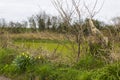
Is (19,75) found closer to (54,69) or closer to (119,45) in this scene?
(54,69)

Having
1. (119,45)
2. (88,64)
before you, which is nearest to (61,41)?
(88,64)

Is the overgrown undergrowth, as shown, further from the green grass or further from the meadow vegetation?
the green grass

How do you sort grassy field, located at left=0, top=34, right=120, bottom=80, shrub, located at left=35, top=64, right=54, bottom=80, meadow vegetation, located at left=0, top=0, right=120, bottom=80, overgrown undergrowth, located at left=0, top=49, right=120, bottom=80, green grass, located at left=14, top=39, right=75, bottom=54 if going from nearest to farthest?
overgrown undergrowth, located at left=0, top=49, right=120, bottom=80 → grassy field, located at left=0, top=34, right=120, bottom=80 → meadow vegetation, located at left=0, top=0, right=120, bottom=80 → shrub, located at left=35, top=64, right=54, bottom=80 → green grass, located at left=14, top=39, right=75, bottom=54

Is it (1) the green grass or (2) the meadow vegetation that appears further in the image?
(1) the green grass

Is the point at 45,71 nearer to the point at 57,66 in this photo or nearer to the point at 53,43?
the point at 57,66

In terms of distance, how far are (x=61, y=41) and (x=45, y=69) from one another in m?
2.62

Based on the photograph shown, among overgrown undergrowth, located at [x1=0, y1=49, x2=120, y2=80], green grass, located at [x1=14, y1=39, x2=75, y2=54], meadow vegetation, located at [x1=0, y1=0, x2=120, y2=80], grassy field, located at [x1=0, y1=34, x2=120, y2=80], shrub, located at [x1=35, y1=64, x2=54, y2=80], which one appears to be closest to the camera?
overgrown undergrowth, located at [x1=0, y1=49, x2=120, y2=80]

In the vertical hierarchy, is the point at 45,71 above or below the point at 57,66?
below

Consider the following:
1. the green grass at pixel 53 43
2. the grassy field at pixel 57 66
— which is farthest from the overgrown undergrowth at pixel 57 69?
the green grass at pixel 53 43

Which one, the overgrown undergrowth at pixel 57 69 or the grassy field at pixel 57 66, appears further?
A: the grassy field at pixel 57 66

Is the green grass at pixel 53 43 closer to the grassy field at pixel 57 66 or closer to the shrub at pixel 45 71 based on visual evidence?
the grassy field at pixel 57 66

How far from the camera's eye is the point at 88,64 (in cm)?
1323

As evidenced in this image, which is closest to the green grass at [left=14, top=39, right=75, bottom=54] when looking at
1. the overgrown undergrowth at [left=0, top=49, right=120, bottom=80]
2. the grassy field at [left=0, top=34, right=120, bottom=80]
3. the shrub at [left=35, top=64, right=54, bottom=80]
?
the grassy field at [left=0, top=34, right=120, bottom=80]

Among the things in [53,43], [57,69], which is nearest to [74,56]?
[57,69]
